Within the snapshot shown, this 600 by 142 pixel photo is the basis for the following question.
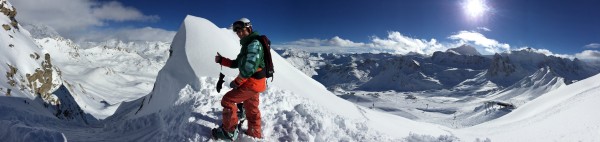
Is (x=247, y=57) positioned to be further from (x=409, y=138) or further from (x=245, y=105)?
(x=409, y=138)

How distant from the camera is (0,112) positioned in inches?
448

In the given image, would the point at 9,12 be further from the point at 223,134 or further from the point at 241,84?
the point at 241,84

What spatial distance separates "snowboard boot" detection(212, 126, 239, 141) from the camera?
8305 millimetres

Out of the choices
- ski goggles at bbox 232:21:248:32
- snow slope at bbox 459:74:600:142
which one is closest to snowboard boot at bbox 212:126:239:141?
ski goggles at bbox 232:21:248:32

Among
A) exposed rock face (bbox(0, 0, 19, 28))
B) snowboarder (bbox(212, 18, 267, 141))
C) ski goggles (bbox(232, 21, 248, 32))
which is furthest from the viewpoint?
exposed rock face (bbox(0, 0, 19, 28))

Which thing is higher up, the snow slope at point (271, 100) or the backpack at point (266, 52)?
the backpack at point (266, 52)

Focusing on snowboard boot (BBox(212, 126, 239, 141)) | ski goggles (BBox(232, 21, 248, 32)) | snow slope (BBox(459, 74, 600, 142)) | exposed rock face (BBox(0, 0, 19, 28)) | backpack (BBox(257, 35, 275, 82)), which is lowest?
snow slope (BBox(459, 74, 600, 142))

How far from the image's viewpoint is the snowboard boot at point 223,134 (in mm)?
8305

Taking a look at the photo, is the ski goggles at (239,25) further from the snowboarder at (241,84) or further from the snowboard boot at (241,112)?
the snowboard boot at (241,112)

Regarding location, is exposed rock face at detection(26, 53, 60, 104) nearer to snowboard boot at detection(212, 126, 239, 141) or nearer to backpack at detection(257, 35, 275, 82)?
snowboard boot at detection(212, 126, 239, 141)

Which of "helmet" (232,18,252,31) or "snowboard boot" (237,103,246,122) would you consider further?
"snowboard boot" (237,103,246,122)

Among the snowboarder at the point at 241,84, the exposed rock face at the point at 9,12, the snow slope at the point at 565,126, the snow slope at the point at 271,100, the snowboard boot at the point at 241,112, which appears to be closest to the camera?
the snowboarder at the point at 241,84

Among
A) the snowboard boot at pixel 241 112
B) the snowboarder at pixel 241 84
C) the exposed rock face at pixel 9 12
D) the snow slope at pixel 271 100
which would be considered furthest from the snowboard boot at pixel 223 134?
the exposed rock face at pixel 9 12

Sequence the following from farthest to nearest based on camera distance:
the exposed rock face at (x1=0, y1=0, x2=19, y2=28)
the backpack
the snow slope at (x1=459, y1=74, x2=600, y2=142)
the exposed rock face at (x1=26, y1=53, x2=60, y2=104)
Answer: the exposed rock face at (x1=0, y1=0, x2=19, y2=28), the exposed rock face at (x1=26, y1=53, x2=60, y2=104), the snow slope at (x1=459, y1=74, x2=600, y2=142), the backpack
